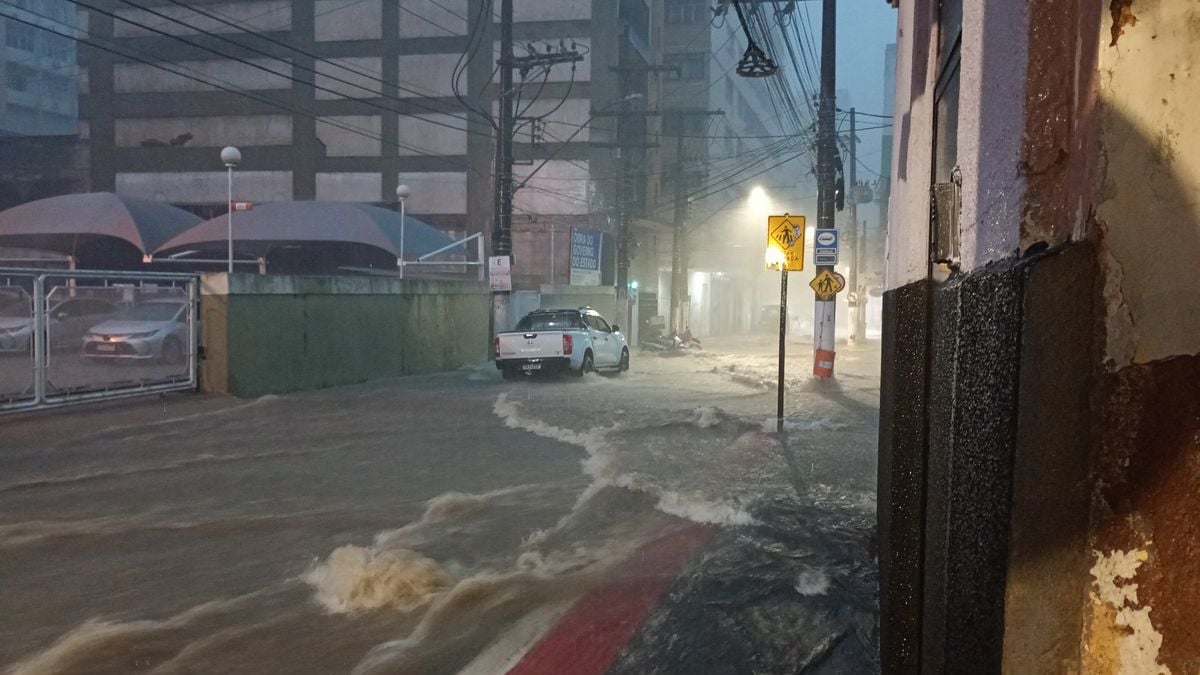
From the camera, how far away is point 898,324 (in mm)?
3885

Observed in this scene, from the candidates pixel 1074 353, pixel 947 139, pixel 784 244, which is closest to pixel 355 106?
pixel 784 244

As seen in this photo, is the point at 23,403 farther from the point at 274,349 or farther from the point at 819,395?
the point at 819,395

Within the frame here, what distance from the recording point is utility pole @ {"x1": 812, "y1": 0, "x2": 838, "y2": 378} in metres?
19.7

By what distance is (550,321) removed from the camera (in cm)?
2112

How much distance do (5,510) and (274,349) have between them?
8203 millimetres

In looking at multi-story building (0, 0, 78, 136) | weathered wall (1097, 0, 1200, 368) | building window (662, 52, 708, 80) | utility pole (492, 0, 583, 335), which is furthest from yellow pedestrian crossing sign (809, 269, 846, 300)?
multi-story building (0, 0, 78, 136)

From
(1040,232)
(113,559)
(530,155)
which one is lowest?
(113,559)

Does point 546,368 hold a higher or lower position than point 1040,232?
lower

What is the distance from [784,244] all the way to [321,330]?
29.3 ft

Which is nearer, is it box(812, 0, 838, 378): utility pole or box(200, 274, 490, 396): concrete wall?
box(200, 274, 490, 396): concrete wall

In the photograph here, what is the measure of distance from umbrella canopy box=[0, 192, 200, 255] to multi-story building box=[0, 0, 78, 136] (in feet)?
129

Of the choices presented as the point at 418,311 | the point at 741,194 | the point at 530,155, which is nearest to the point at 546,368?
the point at 418,311

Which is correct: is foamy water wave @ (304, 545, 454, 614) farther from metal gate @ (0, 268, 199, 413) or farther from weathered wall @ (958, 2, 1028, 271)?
metal gate @ (0, 268, 199, 413)

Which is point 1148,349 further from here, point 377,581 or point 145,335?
point 145,335
